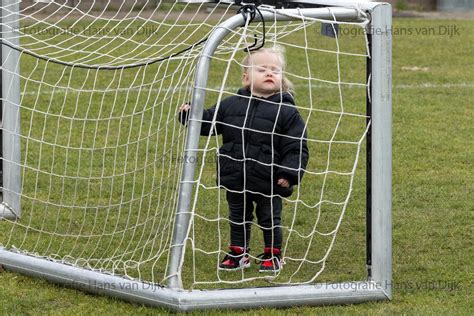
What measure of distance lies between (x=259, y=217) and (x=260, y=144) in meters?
0.45

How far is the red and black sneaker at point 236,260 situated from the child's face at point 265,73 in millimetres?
872

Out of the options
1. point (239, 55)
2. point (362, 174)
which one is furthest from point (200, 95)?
point (239, 55)

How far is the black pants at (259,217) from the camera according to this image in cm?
611

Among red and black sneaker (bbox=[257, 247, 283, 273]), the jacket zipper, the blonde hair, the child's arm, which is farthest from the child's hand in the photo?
the blonde hair

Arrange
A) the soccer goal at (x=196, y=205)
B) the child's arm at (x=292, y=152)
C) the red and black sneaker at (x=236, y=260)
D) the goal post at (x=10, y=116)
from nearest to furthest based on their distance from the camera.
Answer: the soccer goal at (x=196, y=205) → the child's arm at (x=292, y=152) → the red and black sneaker at (x=236, y=260) → the goal post at (x=10, y=116)

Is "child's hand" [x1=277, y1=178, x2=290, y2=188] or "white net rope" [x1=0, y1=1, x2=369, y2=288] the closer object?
"child's hand" [x1=277, y1=178, x2=290, y2=188]

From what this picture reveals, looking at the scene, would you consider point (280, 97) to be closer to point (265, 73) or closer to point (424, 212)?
point (265, 73)

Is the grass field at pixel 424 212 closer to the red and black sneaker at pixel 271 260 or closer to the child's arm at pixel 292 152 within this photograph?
the red and black sneaker at pixel 271 260

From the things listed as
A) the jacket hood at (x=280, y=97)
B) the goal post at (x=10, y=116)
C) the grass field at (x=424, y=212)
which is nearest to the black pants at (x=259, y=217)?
the grass field at (x=424, y=212)

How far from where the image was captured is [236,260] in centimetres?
612

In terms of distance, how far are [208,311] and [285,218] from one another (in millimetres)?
1982

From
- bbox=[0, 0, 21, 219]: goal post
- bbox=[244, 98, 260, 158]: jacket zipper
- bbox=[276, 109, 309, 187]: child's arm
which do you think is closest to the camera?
bbox=[276, 109, 309, 187]: child's arm

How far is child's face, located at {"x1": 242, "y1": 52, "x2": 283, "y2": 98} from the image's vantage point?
5941 millimetres

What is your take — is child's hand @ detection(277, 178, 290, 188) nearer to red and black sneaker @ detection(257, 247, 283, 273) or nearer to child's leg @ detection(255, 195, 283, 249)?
child's leg @ detection(255, 195, 283, 249)
